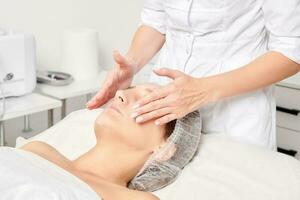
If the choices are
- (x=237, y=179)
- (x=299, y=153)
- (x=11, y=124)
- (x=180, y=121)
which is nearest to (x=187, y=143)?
(x=180, y=121)

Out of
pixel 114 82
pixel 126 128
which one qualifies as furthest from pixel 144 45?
pixel 126 128

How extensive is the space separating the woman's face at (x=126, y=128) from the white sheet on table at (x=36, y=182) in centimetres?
20

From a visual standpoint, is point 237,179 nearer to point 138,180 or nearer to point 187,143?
point 187,143

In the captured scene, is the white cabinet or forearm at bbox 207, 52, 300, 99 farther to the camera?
the white cabinet

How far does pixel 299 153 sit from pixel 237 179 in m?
1.65

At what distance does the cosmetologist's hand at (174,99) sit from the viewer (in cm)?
120

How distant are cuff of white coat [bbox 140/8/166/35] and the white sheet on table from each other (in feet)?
2.17

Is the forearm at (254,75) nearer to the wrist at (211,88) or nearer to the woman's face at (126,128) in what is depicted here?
the wrist at (211,88)

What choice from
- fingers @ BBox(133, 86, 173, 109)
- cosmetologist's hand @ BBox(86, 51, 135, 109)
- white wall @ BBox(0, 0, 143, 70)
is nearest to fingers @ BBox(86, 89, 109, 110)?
cosmetologist's hand @ BBox(86, 51, 135, 109)

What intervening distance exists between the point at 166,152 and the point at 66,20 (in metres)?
1.59

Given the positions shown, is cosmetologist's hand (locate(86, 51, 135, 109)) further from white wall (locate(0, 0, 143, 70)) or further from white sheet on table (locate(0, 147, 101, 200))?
white wall (locate(0, 0, 143, 70))

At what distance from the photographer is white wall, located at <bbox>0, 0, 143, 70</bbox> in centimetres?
245

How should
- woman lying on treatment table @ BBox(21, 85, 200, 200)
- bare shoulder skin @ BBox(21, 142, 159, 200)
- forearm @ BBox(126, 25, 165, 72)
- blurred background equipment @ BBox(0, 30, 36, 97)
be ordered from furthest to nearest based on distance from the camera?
blurred background equipment @ BBox(0, 30, 36, 97), forearm @ BBox(126, 25, 165, 72), woman lying on treatment table @ BBox(21, 85, 200, 200), bare shoulder skin @ BBox(21, 142, 159, 200)

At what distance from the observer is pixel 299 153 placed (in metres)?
2.80
